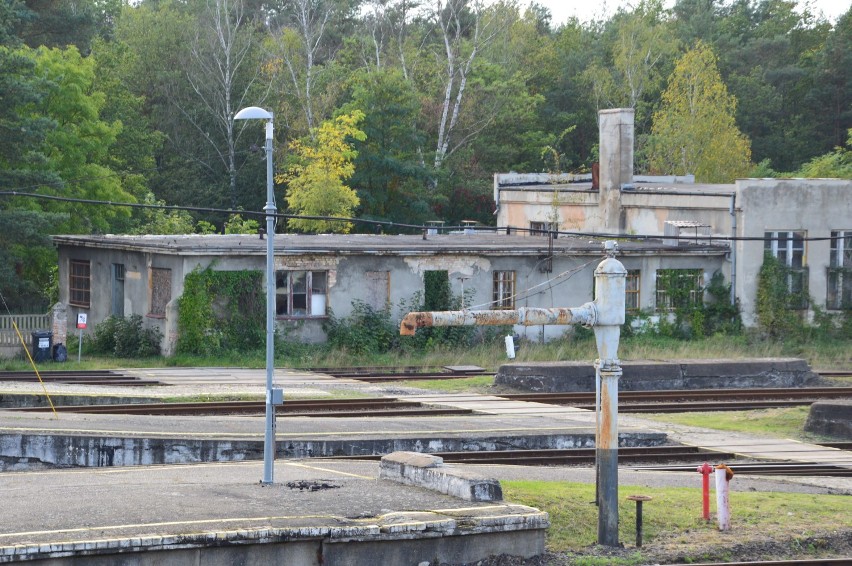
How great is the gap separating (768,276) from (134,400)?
825 inches

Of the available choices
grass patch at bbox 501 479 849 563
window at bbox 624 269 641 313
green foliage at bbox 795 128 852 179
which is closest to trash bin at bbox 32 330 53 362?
window at bbox 624 269 641 313

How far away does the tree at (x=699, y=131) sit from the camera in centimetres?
6109

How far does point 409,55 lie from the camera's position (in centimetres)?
7431

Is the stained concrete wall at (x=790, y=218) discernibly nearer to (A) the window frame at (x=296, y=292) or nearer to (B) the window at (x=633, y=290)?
(B) the window at (x=633, y=290)

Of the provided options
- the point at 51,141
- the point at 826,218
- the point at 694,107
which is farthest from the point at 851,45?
the point at 51,141

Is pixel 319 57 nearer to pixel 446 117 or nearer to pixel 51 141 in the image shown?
pixel 446 117

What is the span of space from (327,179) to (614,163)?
1289 cm

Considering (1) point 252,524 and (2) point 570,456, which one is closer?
(1) point 252,524

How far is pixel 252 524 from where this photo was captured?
13.8 metres

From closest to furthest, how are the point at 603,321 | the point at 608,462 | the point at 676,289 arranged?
the point at 608,462 < the point at 603,321 < the point at 676,289

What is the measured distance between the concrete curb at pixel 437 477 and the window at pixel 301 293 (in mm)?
18910

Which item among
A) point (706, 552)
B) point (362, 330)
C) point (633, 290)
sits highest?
point (633, 290)

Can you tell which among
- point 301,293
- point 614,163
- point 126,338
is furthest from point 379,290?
point 614,163

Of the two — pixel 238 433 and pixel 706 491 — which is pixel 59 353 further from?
pixel 706 491
